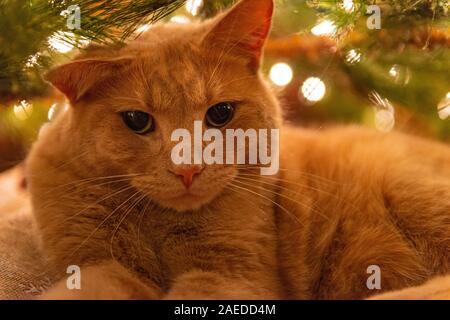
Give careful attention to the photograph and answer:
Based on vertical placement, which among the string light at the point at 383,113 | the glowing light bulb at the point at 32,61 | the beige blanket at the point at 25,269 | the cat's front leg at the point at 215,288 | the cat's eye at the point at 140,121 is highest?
the string light at the point at 383,113

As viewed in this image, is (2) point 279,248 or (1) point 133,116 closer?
(1) point 133,116

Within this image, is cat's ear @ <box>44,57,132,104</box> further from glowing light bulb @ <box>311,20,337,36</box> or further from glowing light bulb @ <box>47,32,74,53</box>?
glowing light bulb @ <box>311,20,337,36</box>

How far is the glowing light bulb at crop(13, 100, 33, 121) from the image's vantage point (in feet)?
3.75

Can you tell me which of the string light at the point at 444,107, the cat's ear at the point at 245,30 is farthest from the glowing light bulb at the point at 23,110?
the string light at the point at 444,107

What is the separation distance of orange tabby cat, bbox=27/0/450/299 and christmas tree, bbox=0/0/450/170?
0.22 feet

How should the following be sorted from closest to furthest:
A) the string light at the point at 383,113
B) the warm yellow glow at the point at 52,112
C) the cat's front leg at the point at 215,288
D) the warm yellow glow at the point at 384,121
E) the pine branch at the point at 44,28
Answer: the pine branch at the point at 44,28
the cat's front leg at the point at 215,288
the warm yellow glow at the point at 52,112
the string light at the point at 383,113
the warm yellow glow at the point at 384,121

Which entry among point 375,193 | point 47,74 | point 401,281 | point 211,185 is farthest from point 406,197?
point 47,74

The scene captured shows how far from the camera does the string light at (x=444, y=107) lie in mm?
1362

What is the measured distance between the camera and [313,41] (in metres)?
1.50

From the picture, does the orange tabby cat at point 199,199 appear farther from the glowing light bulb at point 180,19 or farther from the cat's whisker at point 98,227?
the glowing light bulb at point 180,19

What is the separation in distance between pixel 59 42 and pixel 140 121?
9.0 inches

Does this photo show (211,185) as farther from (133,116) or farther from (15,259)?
(15,259)

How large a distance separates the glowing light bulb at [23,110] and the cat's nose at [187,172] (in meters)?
0.37
